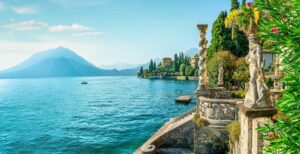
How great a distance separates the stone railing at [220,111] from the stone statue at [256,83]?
499cm

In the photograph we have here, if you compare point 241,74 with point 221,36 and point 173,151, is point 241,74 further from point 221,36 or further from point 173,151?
point 221,36

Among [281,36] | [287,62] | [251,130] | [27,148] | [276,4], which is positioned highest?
Result: [276,4]

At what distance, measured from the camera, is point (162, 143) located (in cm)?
1581

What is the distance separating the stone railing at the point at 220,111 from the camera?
12719mm

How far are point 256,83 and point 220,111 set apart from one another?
5.48 metres

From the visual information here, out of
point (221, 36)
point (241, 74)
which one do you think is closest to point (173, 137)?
point (241, 74)

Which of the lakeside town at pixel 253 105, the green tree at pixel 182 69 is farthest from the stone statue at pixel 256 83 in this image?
the green tree at pixel 182 69

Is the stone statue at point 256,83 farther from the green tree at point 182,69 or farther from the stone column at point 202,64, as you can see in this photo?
the green tree at point 182,69

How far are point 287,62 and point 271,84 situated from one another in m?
22.2

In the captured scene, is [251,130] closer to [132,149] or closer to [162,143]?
[162,143]

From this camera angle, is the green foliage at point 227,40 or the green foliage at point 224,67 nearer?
the green foliage at point 224,67

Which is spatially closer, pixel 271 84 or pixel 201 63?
pixel 201 63

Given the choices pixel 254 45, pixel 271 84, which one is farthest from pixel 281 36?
pixel 271 84

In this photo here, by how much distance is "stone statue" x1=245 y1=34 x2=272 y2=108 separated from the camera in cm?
743
